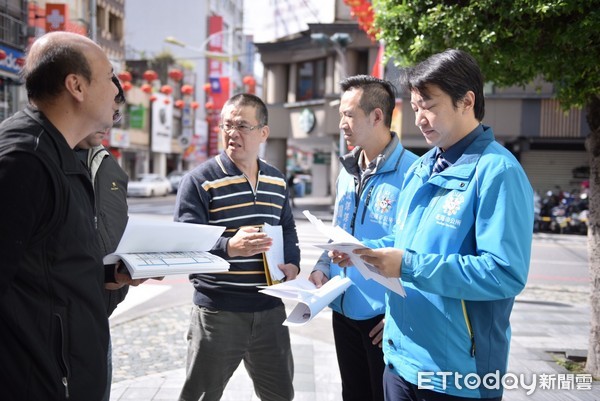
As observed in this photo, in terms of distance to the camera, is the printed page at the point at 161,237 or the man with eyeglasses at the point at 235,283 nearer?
the printed page at the point at 161,237

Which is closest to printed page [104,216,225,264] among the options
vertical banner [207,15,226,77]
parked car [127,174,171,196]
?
parked car [127,174,171,196]

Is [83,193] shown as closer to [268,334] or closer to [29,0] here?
[268,334]

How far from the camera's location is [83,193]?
176cm

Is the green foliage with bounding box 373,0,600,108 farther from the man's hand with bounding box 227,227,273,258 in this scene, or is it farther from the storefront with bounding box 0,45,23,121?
the storefront with bounding box 0,45,23,121

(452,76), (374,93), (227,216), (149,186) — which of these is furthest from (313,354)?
(149,186)

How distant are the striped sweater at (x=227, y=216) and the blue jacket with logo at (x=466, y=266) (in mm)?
1055

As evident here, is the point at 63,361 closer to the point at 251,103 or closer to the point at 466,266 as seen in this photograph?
the point at 466,266

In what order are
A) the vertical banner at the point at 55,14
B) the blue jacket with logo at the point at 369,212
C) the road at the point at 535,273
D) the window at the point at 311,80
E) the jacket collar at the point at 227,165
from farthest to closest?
the window at the point at 311,80
the vertical banner at the point at 55,14
the road at the point at 535,273
the jacket collar at the point at 227,165
the blue jacket with logo at the point at 369,212

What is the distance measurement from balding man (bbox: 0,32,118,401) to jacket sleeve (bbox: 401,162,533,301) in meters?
1.08

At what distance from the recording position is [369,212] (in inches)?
111

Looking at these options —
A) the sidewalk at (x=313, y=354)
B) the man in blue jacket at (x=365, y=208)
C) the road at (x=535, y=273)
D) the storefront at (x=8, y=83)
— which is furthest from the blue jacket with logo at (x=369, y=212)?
the storefront at (x=8, y=83)

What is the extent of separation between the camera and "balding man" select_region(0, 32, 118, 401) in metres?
1.50

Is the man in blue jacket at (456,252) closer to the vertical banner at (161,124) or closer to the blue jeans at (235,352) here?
the blue jeans at (235,352)

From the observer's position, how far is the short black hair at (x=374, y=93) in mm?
2895
